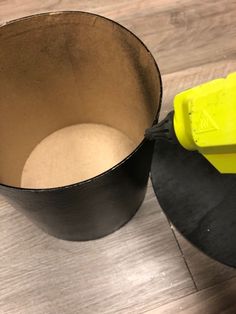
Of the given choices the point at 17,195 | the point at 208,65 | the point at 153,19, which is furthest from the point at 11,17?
the point at 17,195

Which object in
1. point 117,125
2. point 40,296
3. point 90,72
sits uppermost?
point 90,72

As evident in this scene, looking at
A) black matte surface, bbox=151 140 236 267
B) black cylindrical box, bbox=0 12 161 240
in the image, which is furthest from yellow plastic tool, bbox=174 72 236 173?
black matte surface, bbox=151 140 236 267

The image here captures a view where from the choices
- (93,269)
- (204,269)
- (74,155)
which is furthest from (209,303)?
(74,155)

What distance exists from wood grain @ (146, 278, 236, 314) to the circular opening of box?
0.23 metres

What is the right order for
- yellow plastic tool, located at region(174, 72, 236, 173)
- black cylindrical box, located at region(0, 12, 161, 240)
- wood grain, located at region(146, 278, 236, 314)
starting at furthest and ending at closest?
wood grain, located at region(146, 278, 236, 314)
black cylindrical box, located at region(0, 12, 161, 240)
yellow plastic tool, located at region(174, 72, 236, 173)

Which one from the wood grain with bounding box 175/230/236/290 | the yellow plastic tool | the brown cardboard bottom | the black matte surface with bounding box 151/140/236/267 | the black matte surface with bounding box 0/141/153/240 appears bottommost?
the wood grain with bounding box 175/230/236/290

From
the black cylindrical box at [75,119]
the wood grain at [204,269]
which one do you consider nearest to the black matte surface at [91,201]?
the black cylindrical box at [75,119]

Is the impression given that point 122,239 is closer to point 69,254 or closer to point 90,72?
point 69,254

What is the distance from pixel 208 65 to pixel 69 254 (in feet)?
1.34

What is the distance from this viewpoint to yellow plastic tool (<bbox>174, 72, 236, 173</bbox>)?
1.04 feet

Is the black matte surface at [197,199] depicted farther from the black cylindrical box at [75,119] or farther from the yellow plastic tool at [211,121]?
the yellow plastic tool at [211,121]

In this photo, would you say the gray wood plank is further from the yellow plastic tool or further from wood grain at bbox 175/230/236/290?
the yellow plastic tool

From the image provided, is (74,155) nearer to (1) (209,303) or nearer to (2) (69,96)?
(2) (69,96)

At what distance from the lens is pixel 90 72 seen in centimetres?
58
